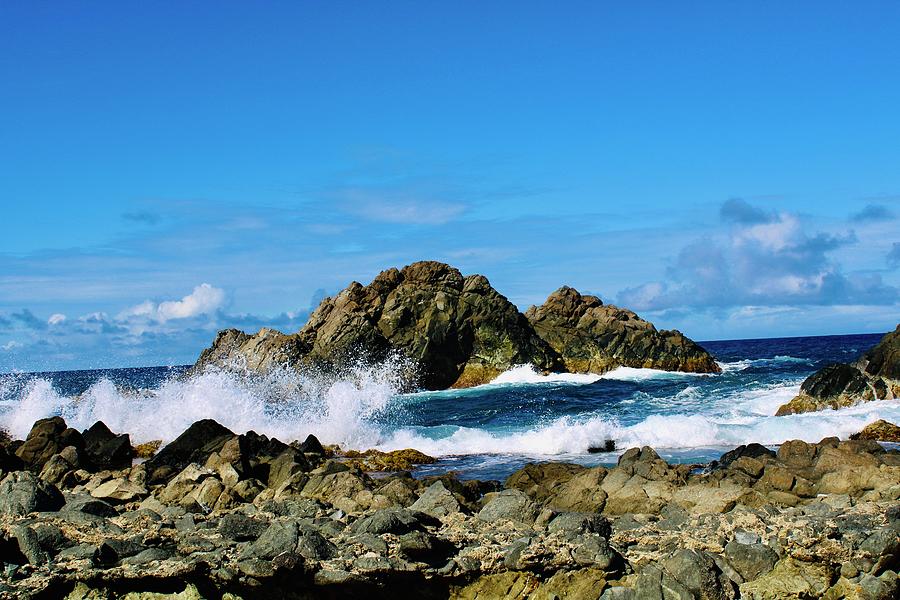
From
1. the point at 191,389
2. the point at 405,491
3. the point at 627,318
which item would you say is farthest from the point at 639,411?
the point at 627,318

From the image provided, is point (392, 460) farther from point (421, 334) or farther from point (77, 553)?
point (421, 334)

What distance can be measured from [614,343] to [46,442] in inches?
1698

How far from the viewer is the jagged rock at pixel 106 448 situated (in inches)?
684

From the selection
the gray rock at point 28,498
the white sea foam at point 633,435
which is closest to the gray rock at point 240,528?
the gray rock at point 28,498

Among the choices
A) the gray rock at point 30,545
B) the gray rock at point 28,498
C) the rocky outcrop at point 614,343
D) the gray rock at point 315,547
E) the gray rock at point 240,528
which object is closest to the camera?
the gray rock at point 30,545

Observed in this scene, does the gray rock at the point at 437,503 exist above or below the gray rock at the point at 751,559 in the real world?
above

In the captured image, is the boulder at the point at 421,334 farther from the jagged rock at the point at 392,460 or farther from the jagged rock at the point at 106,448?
the jagged rock at the point at 106,448

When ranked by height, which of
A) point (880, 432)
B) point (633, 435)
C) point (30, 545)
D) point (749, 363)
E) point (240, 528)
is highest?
point (30, 545)

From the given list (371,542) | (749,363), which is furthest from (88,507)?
(749,363)

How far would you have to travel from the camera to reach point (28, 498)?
9211 millimetres

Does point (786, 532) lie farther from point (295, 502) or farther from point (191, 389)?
point (191, 389)

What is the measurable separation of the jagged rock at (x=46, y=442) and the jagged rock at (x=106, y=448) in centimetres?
25

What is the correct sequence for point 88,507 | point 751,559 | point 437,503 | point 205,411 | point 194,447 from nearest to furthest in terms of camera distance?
point 751,559 → point 88,507 → point 437,503 → point 194,447 → point 205,411

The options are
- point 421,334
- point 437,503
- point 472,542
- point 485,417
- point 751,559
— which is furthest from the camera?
point 421,334
